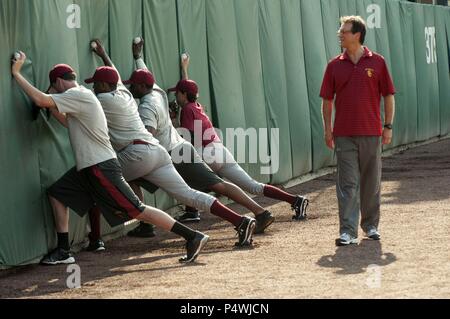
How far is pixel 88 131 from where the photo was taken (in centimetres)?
884

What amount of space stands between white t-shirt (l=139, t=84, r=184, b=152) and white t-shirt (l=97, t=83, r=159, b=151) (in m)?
0.48

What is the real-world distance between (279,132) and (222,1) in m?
2.37

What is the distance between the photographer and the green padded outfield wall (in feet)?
28.9

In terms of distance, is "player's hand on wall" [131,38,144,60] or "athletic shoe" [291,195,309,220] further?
"athletic shoe" [291,195,309,220]

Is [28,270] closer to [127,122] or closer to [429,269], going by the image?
[127,122]

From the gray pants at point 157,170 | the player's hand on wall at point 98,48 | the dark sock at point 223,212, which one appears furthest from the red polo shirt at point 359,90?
the player's hand on wall at point 98,48

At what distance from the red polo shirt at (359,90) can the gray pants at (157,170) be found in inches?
53.8

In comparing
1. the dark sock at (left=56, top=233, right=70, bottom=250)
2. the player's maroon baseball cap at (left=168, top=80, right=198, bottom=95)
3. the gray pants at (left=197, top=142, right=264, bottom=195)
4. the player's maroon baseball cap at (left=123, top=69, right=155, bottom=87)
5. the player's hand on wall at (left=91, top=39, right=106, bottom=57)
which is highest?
the player's hand on wall at (left=91, top=39, right=106, bottom=57)

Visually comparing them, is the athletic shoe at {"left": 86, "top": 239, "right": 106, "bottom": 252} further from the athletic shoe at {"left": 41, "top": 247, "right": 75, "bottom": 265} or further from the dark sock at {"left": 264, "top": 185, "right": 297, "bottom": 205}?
the dark sock at {"left": 264, "top": 185, "right": 297, "bottom": 205}

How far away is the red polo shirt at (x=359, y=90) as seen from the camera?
9.29 metres

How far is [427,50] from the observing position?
24234 mm

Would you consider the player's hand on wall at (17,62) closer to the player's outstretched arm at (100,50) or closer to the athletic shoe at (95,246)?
the player's outstretched arm at (100,50)

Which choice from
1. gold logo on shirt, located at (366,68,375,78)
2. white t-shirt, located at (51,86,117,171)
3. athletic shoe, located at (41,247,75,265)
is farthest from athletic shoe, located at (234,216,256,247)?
gold logo on shirt, located at (366,68,375,78)

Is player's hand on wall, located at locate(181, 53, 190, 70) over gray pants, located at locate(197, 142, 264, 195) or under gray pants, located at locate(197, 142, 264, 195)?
over
